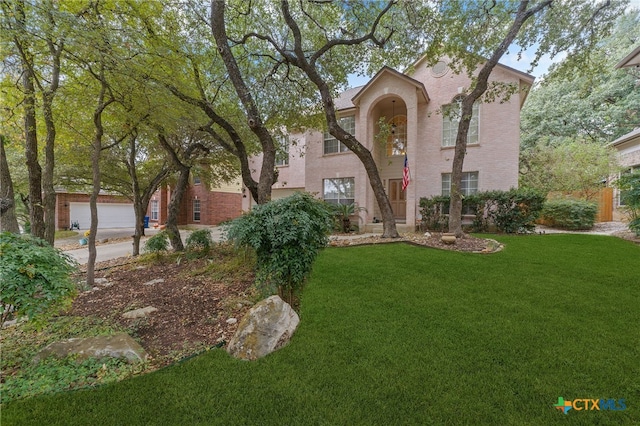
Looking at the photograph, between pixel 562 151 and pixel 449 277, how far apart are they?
1677cm

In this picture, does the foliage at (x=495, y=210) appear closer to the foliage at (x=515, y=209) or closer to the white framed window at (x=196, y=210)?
the foliage at (x=515, y=209)

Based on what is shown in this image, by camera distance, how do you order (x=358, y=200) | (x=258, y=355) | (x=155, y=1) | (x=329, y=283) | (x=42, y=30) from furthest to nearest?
1. (x=358, y=200)
2. (x=155, y=1)
3. (x=329, y=283)
4. (x=42, y=30)
5. (x=258, y=355)

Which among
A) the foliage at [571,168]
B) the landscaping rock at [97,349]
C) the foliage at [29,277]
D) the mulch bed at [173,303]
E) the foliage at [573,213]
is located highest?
the foliage at [571,168]

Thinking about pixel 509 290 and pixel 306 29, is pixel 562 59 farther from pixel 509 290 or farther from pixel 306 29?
pixel 509 290

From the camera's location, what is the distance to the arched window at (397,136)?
43.8 ft

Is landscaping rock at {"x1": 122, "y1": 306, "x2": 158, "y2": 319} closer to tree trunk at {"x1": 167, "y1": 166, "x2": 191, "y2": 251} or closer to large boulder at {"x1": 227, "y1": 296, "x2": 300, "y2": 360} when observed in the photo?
large boulder at {"x1": 227, "y1": 296, "x2": 300, "y2": 360}

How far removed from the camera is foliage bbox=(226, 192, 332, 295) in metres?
3.35

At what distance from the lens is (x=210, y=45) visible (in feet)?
24.2

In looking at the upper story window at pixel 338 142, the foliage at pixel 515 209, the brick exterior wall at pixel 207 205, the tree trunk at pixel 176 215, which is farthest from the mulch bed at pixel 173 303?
the brick exterior wall at pixel 207 205

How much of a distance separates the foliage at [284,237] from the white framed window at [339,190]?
32.3 ft

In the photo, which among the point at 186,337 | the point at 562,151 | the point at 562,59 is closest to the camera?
the point at 186,337

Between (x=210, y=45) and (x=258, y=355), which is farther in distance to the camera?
(x=210, y=45)

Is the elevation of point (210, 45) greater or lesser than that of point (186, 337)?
greater

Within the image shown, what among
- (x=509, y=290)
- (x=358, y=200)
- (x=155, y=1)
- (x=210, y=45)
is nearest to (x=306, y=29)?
(x=210, y=45)
